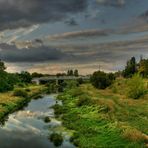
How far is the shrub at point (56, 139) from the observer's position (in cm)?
4814

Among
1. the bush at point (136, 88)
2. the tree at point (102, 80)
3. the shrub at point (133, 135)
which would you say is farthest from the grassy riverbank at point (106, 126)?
the tree at point (102, 80)

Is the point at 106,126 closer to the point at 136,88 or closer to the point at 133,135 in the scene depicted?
the point at 133,135

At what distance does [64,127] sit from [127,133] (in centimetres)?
1572

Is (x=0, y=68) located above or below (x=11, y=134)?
above

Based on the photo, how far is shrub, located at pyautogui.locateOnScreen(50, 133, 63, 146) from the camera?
48.1 meters

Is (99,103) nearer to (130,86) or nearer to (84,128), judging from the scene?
(84,128)

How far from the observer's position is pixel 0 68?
154000 mm

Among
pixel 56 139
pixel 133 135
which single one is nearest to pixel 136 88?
pixel 56 139

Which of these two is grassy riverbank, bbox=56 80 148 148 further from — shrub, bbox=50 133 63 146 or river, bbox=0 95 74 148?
river, bbox=0 95 74 148

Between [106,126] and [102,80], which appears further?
[102,80]

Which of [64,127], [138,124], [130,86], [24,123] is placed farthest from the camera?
[130,86]

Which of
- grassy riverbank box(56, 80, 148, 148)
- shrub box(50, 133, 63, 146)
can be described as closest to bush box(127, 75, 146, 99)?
grassy riverbank box(56, 80, 148, 148)

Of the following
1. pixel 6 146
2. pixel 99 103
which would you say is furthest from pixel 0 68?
pixel 6 146

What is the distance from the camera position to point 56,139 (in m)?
49.5
